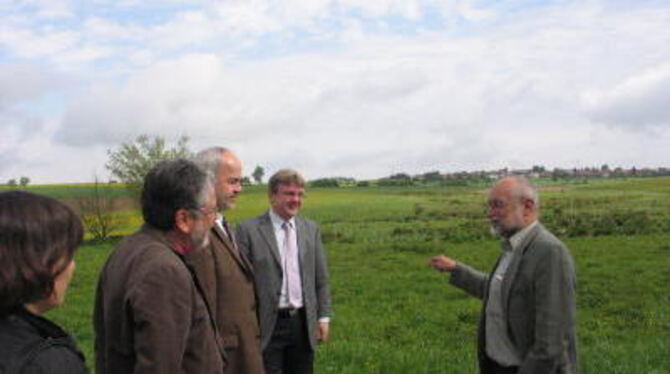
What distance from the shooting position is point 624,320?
482 inches

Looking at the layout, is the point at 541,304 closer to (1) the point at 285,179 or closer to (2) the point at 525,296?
(2) the point at 525,296

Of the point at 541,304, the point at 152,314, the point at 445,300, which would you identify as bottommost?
the point at 445,300

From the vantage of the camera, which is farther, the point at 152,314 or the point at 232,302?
the point at 232,302

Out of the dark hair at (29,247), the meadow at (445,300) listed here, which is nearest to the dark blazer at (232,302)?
the dark hair at (29,247)

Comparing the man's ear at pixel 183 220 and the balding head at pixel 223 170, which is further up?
the balding head at pixel 223 170

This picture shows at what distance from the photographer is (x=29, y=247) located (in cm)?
205

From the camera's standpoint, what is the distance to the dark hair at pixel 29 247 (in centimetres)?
203

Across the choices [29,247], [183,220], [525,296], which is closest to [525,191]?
[525,296]

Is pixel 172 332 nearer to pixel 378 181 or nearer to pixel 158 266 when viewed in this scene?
pixel 158 266

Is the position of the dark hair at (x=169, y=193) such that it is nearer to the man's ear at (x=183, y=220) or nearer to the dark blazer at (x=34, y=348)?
the man's ear at (x=183, y=220)

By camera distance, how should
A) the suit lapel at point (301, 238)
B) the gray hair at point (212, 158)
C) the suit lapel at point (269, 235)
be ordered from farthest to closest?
the suit lapel at point (301, 238), the suit lapel at point (269, 235), the gray hair at point (212, 158)

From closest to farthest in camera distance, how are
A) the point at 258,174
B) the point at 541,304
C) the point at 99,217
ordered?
1. the point at 541,304
2. the point at 99,217
3. the point at 258,174

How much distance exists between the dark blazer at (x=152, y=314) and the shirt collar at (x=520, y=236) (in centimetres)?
201

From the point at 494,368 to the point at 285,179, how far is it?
2231 millimetres
